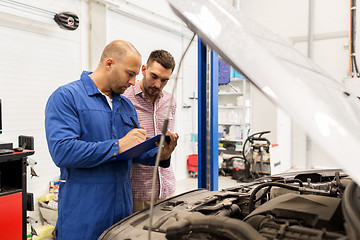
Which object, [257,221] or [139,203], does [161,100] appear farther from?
[257,221]

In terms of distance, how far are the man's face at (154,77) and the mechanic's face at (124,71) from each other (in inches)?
16.0

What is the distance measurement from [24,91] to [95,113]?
2.44m

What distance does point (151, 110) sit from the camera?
2066 mm

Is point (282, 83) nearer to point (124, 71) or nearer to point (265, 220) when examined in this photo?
point (265, 220)

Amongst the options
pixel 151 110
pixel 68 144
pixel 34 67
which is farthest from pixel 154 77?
pixel 34 67

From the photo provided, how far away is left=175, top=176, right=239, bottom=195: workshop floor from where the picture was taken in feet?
17.3

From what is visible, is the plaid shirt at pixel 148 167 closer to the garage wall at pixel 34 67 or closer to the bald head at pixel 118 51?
the bald head at pixel 118 51

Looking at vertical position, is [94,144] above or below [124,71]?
below

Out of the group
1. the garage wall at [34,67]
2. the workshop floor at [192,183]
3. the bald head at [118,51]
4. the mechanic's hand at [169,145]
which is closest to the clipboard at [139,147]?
the mechanic's hand at [169,145]

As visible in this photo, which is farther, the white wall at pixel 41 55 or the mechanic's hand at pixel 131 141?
the white wall at pixel 41 55

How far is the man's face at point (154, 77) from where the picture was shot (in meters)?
1.94

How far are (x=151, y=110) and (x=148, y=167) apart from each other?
412 mm

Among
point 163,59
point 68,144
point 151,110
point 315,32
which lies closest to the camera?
point 68,144

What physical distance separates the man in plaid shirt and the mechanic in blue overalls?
0.37 meters
